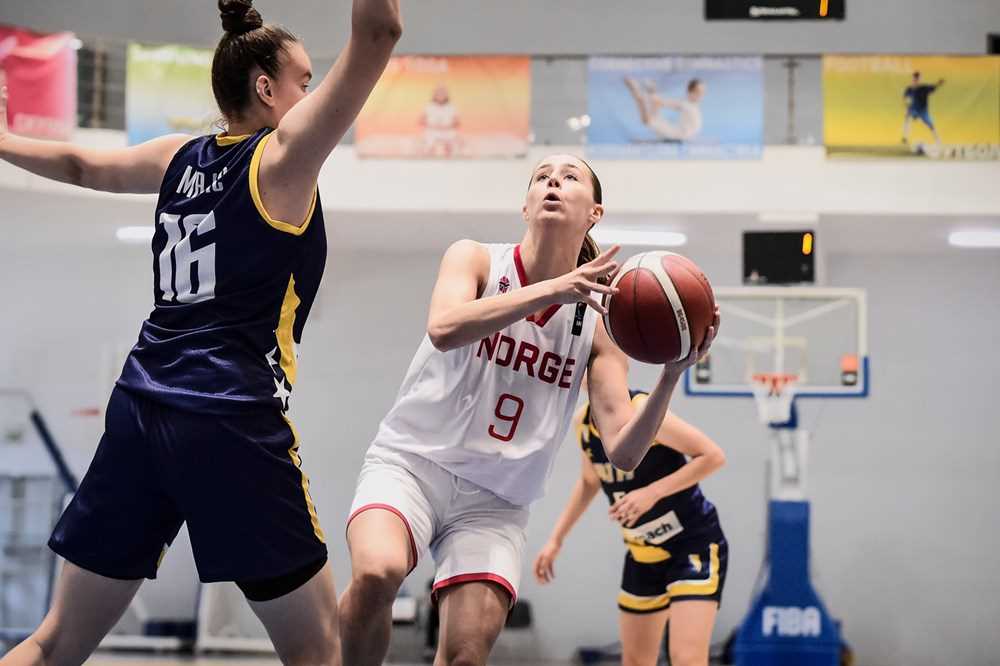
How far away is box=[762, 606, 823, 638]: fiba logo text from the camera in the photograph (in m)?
8.74

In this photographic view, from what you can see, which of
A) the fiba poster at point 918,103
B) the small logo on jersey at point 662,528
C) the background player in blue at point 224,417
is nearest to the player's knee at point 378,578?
the background player in blue at point 224,417

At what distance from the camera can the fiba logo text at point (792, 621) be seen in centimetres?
874

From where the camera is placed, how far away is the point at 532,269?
12.0 feet

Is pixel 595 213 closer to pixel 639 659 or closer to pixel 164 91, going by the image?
pixel 639 659

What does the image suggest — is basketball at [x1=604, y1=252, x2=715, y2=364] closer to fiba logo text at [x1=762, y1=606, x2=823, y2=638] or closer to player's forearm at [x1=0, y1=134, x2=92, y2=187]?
player's forearm at [x1=0, y1=134, x2=92, y2=187]

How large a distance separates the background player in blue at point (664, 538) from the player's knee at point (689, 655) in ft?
0.31

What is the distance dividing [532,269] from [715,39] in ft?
41.4

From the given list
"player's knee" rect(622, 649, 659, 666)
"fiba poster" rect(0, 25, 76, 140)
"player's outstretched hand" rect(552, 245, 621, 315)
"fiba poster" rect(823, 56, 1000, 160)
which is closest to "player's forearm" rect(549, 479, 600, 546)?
"player's knee" rect(622, 649, 659, 666)

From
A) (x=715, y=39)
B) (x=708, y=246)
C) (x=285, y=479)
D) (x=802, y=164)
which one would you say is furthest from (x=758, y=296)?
(x=285, y=479)

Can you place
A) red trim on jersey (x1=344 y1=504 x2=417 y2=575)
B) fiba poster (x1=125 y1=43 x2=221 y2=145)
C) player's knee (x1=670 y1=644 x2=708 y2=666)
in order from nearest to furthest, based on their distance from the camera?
red trim on jersey (x1=344 y1=504 x2=417 y2=575)
player's knee (x1=670 y1=644 x2=708 y2=666)
fiba poster (x1=125 y1=43 x2=221 y2=145)

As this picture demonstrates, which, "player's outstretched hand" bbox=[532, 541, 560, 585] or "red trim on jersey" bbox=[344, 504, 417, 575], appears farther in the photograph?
"player's outstretched hand" bbox=[532, 541, 560, 585]

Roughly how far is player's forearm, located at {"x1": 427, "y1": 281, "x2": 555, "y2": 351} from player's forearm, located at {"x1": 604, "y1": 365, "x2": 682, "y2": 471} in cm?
48

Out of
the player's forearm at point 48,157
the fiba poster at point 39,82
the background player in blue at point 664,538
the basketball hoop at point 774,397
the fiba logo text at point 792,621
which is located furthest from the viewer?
the fiba poster at point 39,82

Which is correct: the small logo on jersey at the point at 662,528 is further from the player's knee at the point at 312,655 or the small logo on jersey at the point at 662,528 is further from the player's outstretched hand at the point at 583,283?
the player's knee at the point at 312,655
